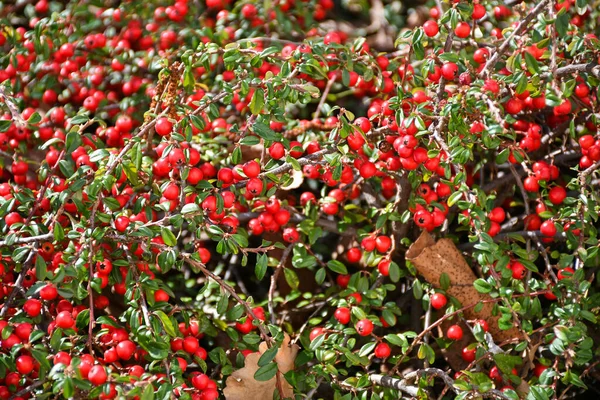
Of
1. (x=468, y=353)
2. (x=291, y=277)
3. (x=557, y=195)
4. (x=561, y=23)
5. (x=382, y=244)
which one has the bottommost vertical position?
(x=468, y=353)

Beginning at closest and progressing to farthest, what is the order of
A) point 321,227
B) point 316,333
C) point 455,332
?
point 316,333 → point 455,332 → point 321,227

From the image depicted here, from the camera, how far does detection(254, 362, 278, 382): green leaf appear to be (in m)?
2.62

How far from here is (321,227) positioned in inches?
134

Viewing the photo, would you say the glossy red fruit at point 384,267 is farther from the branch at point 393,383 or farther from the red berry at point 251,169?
the red berry at point 251,169

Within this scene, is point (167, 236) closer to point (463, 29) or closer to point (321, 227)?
point (321, 227)

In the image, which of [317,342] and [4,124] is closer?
[317,342]

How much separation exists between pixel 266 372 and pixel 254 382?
0.21 metres

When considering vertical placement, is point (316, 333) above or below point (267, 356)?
below

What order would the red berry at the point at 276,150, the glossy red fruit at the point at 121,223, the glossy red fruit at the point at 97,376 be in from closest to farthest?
the glossy red fruit at the point at 97,376 → the glossy red fruit at the point at 121,223 → the red berry at the point at 276,150

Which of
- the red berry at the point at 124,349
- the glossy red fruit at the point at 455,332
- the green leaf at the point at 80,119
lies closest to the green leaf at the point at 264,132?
the green leaf at the point at 80,119

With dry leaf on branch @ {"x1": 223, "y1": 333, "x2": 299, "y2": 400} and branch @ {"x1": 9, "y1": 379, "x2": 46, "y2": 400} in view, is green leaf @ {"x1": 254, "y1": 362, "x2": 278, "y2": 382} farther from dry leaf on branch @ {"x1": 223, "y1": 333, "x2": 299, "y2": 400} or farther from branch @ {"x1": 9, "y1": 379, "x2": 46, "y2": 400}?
branch @ {"x1": 9, "y1": 379, "x2": 46, "y2": 400}

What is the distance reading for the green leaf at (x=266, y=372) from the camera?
8.59 feet

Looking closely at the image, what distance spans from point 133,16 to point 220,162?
1.67 metres

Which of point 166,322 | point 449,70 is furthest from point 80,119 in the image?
point 449,70
